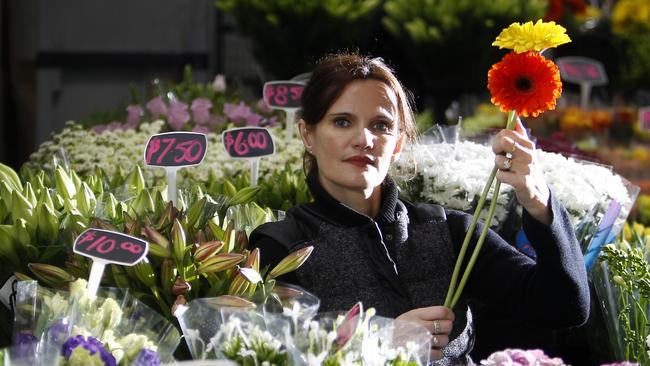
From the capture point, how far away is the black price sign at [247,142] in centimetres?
282

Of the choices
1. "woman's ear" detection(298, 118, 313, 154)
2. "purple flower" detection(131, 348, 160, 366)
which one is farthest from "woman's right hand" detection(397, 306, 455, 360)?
"purple flower" detection(131, 348, 160, 366)

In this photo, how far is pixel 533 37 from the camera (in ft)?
6.49

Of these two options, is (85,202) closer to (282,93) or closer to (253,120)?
(282,93)

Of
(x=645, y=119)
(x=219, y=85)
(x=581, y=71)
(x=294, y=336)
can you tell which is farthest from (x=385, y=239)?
(x=581, y=71)

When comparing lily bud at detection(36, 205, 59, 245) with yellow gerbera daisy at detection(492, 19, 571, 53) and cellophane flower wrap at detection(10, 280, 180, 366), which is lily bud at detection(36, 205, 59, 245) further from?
yellow gerbera daisy at detection(492, 19, 571, 53)

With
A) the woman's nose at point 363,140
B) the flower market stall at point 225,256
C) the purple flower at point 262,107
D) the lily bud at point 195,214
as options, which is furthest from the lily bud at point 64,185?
the purple flower at point 262,107

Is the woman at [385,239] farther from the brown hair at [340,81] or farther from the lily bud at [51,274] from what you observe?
the lily bud at [51,274]

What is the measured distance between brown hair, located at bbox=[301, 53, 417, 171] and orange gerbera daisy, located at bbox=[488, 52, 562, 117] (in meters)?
0.40

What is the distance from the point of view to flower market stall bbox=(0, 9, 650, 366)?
1757 mm

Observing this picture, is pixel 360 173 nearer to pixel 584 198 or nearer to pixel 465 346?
pixel 465 346

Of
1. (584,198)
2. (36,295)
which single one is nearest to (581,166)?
(584,198)

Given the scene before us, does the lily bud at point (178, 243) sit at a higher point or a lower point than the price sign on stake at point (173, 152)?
lower

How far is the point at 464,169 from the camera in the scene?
9.50 ft

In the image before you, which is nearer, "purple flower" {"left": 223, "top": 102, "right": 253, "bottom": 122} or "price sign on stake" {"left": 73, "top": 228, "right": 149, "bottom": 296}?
"price sign on stake" {"left": 73, "top": 228, "right": 149, "bottom": 296}
